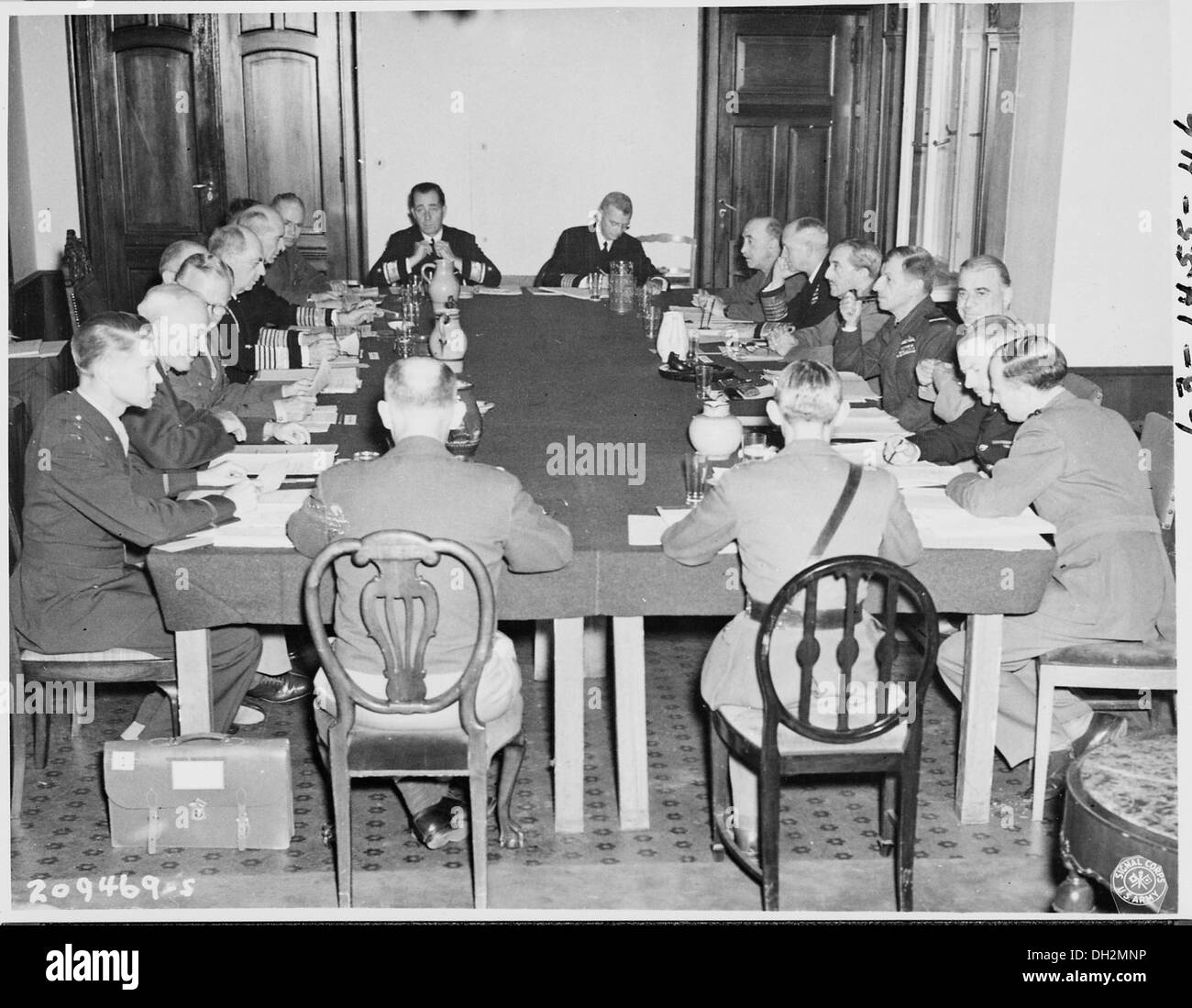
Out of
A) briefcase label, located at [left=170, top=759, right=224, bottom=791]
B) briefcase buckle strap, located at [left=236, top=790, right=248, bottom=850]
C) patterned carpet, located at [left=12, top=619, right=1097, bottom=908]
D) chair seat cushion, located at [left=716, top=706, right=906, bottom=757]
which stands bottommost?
patterned carpet, located at [left=12, top=619, right=1097, bottom=908]

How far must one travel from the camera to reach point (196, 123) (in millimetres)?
8391

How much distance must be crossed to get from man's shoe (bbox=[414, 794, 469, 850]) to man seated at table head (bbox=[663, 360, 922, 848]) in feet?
2.45

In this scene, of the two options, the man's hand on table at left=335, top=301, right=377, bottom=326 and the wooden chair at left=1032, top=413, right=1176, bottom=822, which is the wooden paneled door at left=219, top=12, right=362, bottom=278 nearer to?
the man's hand on table at left=335, top=301, right=377, bottom=326

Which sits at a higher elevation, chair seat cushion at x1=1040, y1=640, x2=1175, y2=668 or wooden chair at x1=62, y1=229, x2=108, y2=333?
wooden chair at x1=62, y1=229, x2=108, y2=333

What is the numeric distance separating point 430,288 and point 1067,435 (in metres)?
3.22

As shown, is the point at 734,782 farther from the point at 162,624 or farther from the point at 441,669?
the point at 162,624

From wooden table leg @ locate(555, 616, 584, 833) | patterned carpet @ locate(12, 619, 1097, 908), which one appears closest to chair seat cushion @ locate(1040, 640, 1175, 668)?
patterned carpet @ locate(12, 619, 1097, 908)

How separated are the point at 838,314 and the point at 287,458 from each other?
2.67 metres

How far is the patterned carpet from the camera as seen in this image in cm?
305

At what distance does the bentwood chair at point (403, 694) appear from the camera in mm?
2479

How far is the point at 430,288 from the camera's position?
5.83 meters

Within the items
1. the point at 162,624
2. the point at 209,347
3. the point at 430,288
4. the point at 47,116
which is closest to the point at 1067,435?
the point at 162,624

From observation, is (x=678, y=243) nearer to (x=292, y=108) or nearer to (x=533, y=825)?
(x=292, y=108)

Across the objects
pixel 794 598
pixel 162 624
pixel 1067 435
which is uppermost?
pixel 1067 435
